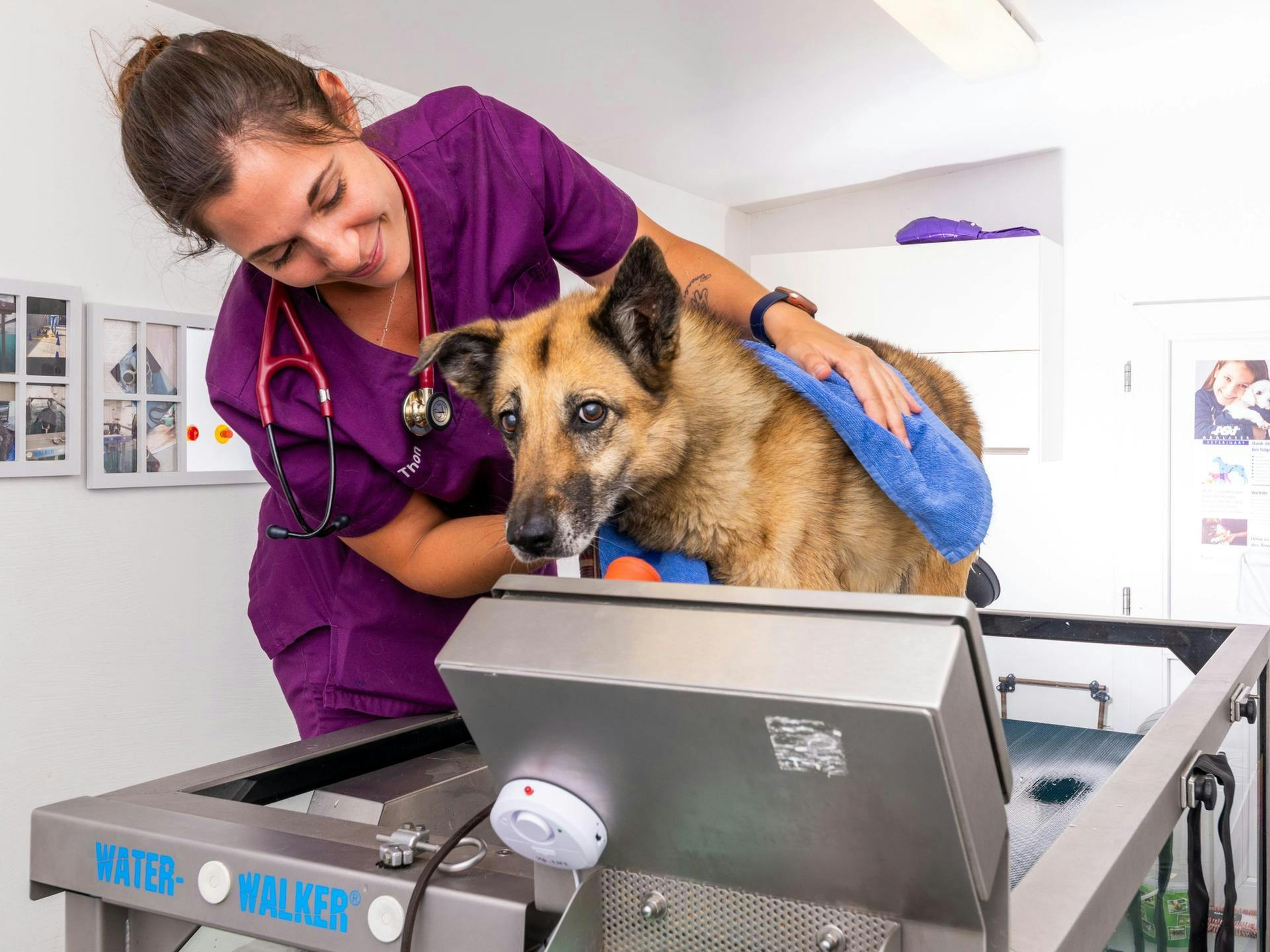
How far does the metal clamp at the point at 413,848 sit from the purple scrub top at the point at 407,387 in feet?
2.01

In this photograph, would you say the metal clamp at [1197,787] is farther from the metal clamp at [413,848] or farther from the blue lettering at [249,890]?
the blue lettering at [249,890]

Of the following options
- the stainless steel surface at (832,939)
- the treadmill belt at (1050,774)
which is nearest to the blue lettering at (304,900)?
the stainless steel surface at (832,939)

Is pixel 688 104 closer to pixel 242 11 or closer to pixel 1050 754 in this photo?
pixel 242 11

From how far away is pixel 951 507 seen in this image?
1035mm

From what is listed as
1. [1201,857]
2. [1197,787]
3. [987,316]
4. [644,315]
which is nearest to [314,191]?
[644,315]

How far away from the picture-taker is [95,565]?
2441 mm

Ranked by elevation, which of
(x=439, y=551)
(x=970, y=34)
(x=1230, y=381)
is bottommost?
(x=439, y=551)

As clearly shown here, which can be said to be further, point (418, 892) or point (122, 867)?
point (122, 867)

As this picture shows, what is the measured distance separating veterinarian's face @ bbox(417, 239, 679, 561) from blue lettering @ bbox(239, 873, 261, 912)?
0.44 meters

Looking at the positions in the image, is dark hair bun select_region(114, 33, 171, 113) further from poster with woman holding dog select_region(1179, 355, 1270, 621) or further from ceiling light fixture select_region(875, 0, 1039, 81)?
poster with woman holding dog select_region(1179, 355, 1270, 621)

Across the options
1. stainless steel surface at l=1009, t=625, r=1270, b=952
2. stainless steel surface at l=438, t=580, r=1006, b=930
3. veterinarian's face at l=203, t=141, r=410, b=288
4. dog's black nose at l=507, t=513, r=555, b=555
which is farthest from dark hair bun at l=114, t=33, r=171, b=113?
stainless steel surface at l=1009, t=625, r=1270, b=952

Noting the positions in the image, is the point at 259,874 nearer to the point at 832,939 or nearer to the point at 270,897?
the point at 270,897

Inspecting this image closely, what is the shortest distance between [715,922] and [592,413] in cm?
65

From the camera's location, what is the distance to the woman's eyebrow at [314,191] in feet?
3.30
